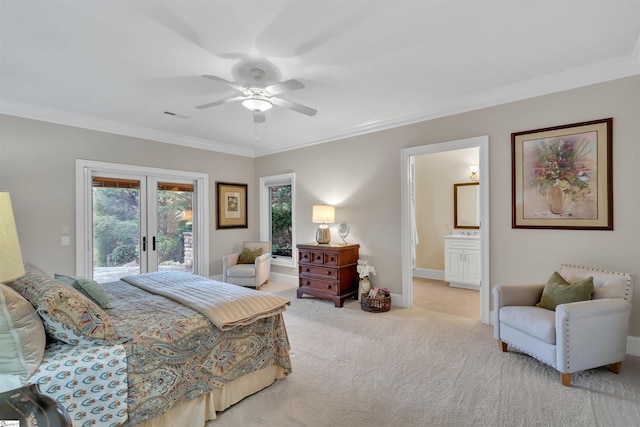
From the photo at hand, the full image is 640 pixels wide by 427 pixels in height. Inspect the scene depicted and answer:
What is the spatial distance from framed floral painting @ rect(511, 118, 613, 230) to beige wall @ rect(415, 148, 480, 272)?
2600 mm

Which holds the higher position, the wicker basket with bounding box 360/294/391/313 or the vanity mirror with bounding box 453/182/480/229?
the vanity mirror with bounding box 453/182/480/229

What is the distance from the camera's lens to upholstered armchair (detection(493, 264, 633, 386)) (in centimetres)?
226

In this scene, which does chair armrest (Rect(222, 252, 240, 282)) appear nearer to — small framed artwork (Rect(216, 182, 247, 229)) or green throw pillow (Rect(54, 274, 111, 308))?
small framed artwork (Rect(216, 182, 247, 229))

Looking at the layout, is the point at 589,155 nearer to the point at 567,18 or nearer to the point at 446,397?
the point at 567,18

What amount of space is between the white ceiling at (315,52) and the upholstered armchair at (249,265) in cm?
253

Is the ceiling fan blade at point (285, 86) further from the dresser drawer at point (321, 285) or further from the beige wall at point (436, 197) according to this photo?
the beige wall at point (436, 197)

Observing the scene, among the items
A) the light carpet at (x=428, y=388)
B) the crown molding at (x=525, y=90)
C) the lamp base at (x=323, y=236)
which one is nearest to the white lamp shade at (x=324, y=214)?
the lamp base at (x=323, y=236)

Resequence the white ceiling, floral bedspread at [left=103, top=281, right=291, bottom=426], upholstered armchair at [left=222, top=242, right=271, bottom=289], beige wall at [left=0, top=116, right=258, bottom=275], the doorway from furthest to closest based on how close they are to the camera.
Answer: upholstered armchair at [left=222, top=242, right=271, bottom=289], beige wall at [left=0, top=116, right=258, bottom=275], the doorway, the white ceiling, floral bedspread at [left=103, top=281, right=291, bottom=426]

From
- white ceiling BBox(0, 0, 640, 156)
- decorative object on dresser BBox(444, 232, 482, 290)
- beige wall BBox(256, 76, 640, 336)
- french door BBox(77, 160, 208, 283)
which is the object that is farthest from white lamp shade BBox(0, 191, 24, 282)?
decorative object on dresser BBox(444, 232, 482, 290)

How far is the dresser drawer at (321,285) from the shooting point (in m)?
4.39

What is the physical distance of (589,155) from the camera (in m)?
2.94

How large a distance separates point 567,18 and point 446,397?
110 inches

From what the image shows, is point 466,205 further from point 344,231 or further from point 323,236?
point 323,236

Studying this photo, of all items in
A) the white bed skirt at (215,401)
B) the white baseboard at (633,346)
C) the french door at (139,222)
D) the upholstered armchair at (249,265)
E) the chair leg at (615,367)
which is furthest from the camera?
the upholstered armchair at (249,265)
